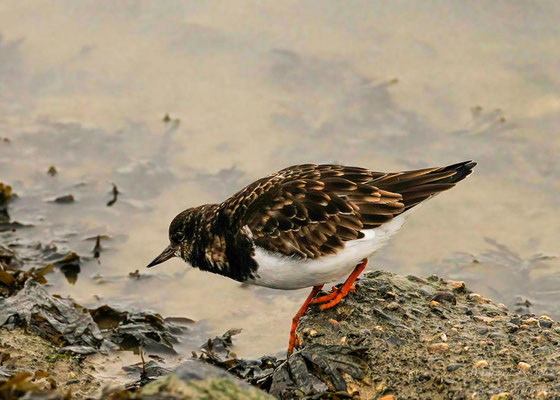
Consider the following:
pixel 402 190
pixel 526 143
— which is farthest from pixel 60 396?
pixel 526 143

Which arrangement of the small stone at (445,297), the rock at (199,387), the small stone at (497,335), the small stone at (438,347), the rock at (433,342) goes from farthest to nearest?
the small stone at (445,297), the small stone at (497,335), the small stone at (438,347), the rock at (433,342), the rock at (199,387)

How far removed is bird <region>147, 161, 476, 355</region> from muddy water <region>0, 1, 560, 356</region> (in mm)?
1205

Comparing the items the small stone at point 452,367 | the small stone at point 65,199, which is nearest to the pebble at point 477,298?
the small stone at point 452,367

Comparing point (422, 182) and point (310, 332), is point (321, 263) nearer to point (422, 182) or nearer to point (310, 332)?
point (310, 332)

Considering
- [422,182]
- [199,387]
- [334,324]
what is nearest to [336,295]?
[334,324]

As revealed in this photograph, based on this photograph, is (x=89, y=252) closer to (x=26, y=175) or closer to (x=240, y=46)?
(x=26, y=175)

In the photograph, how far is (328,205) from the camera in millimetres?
4246

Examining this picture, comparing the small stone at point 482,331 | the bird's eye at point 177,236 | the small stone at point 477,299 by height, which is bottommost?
the small stone at point 477,299

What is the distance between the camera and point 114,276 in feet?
20.0

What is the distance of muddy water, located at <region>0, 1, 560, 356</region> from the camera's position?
6246 millimetres

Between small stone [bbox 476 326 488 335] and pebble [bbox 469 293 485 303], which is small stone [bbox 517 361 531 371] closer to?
small stone [bbox 476 326 488 335]

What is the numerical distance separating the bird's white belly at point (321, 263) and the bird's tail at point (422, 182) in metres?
0.13

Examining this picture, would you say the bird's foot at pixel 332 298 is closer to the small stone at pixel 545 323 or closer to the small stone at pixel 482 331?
the small stone at pixel 482 331

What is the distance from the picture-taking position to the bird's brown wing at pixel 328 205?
13.7 feet
